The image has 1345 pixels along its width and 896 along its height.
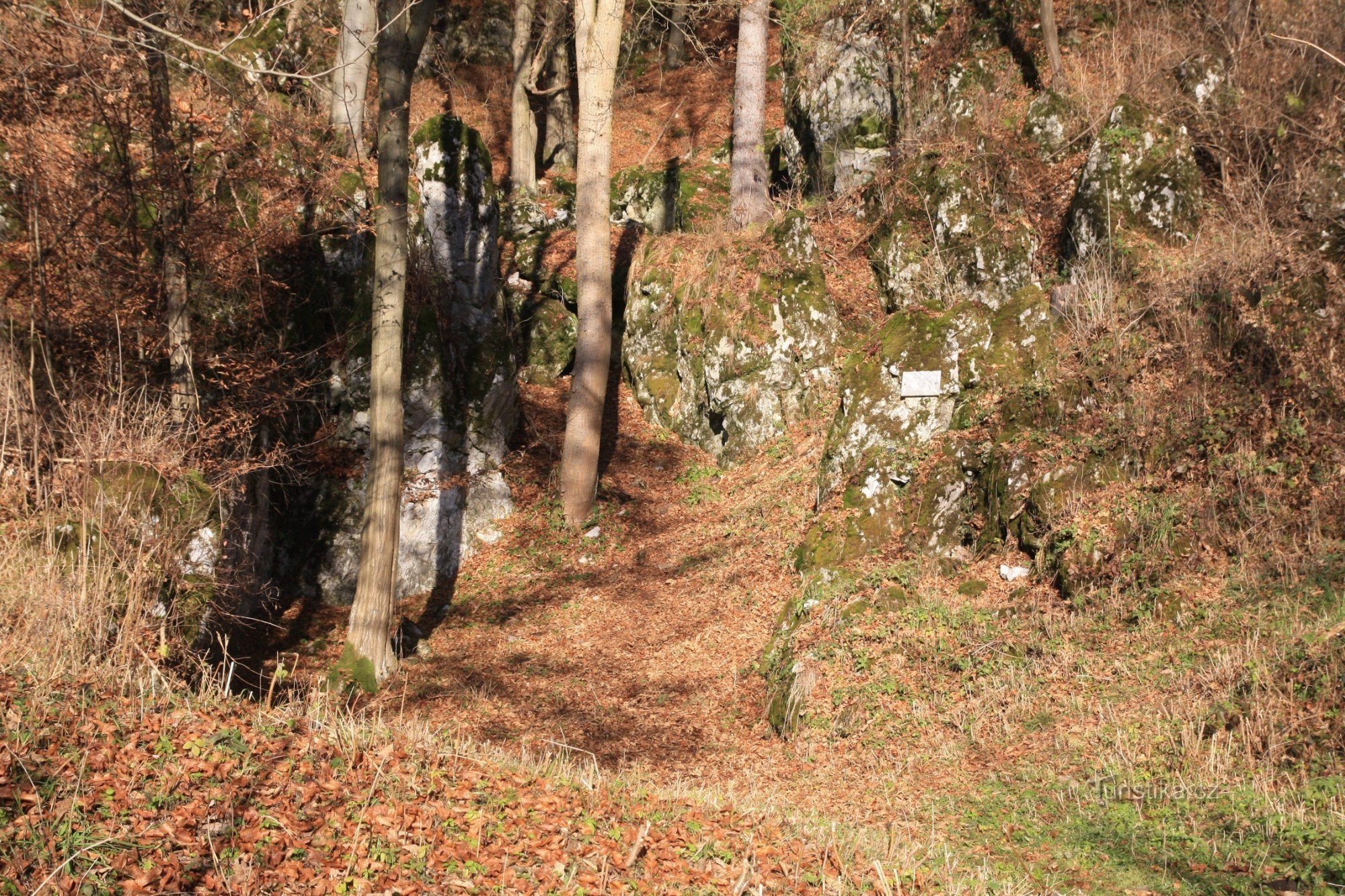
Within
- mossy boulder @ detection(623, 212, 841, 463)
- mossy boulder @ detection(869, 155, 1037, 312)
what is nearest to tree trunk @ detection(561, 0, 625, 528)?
mossy boulder @ detection(623, 212, 841, 463)

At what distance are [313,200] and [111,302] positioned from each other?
3.75 m

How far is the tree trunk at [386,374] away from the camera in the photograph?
9633 mm

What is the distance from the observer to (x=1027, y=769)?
21.1ft

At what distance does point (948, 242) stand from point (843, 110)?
4.19 m

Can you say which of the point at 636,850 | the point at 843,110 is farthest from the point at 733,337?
the point at 636,850

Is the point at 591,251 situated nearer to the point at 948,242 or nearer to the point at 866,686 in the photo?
the point at 948,242

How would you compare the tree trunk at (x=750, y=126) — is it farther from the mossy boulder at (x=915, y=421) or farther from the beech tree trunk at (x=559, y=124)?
the beech tree trunk at (x=559, y=124)

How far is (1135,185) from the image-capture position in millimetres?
12195

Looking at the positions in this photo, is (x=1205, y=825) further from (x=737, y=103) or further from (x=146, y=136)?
(x=737, y=103)

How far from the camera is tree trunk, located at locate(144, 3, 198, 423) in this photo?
30.9 ft

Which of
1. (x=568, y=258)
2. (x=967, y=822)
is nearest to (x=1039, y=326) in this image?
(x=967, y=822)

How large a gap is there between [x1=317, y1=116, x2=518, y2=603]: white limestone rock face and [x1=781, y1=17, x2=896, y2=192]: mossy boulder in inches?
235

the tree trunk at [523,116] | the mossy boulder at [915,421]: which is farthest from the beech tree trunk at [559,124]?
the mossy boulder at [915,421]

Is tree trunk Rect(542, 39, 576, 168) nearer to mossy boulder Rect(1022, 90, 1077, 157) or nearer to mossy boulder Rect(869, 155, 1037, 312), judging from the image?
mossy boulder Rect(869, 155, 1037, 312)
